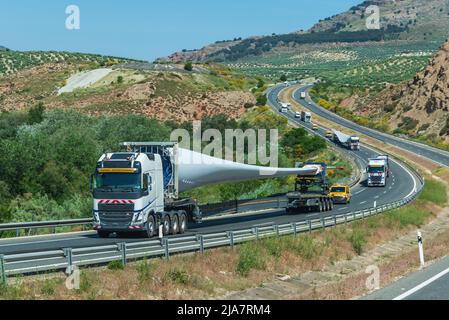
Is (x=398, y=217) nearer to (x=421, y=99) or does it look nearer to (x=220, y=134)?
(x=220, y=134)

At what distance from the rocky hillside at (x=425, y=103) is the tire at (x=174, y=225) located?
90154 mm

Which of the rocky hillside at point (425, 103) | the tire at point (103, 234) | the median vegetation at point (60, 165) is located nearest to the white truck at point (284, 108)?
the rocky hillside at point (425, 103)

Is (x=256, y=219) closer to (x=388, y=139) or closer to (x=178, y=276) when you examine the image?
(x=178, y=276)

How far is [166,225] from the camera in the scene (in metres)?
28.4

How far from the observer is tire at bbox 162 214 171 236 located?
92.4 feet

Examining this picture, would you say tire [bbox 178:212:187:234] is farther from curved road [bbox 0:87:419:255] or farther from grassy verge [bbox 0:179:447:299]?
grassy verge [bbox 0:179:447:299]

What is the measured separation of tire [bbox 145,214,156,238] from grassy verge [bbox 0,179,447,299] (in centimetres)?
470

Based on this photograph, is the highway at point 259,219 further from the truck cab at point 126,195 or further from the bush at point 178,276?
the bush at point 178,276

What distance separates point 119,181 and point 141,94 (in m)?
98.5

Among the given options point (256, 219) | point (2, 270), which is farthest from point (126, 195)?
point (256, 219)

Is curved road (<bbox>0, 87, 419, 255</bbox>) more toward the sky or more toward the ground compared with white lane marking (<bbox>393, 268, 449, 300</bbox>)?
more toward the ground

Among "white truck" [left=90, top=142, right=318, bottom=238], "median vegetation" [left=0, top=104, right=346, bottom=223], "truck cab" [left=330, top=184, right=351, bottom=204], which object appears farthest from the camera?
"truck cab" [left=330, top=184, right=351, bottom=204]

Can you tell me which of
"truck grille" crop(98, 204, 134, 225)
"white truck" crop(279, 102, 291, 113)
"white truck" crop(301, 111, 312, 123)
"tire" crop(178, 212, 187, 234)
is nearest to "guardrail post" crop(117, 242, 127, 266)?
"truck grille" crop(98, 204, 134, 225)

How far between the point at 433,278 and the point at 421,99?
364 feet
